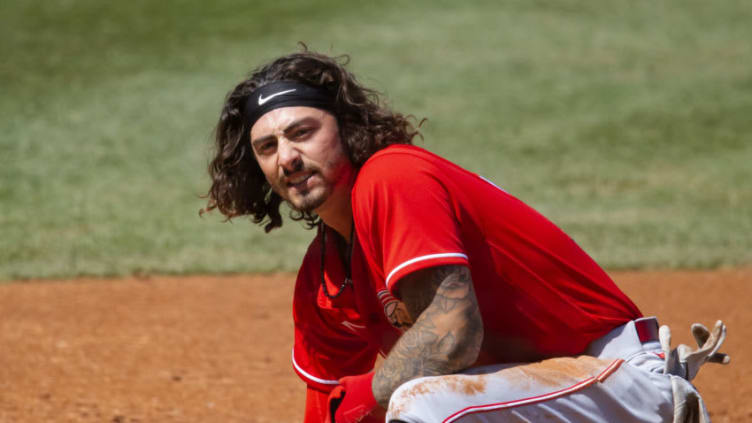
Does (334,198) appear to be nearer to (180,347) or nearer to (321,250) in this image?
(321,250)

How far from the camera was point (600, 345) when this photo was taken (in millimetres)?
2961

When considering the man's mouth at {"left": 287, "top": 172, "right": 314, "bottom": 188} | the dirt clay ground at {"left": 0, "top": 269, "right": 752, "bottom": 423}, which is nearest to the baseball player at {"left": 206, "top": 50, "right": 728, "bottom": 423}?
the man's mouth at {"left": 287, "top": 172, "right": 314, "bottom": 188}

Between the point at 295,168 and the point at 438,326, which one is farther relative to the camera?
the point at 295,168

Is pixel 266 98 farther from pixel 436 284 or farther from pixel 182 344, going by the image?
pixel 182 344

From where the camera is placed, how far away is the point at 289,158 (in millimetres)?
2953

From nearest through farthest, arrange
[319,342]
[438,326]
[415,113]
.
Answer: [438,326], [319,342], [415,113]

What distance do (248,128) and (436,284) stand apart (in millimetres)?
1077

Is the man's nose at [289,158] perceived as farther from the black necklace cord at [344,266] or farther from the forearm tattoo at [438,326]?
the forearm tattoo at [438,326]

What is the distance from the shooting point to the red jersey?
8.60 feet

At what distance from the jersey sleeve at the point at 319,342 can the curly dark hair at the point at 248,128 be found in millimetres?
289

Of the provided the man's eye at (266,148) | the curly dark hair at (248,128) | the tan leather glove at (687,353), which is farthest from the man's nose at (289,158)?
the tan leather glove at (687,353)

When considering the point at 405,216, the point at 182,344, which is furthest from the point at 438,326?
the point at 182,344

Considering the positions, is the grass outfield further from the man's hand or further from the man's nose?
the man's hand

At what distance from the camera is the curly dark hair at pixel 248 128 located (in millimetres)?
3150
